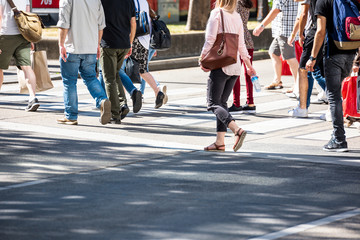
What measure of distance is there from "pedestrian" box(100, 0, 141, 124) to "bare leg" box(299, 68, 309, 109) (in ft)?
7.64

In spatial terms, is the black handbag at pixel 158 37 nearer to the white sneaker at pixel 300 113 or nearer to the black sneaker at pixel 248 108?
the black sneaker at pixel 248 108

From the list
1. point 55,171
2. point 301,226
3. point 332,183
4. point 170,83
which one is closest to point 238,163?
point 332,183

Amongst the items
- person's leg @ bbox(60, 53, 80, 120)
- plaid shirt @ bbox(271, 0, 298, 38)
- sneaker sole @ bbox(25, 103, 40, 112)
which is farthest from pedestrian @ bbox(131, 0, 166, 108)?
plaid shirt @ bbox(271, 0, 298, 38)

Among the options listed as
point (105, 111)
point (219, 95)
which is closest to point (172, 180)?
point (219, 95)

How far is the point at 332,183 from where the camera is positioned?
23.0 ft

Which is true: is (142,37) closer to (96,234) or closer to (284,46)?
(284,46)

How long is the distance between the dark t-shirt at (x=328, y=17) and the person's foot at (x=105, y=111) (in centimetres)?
291

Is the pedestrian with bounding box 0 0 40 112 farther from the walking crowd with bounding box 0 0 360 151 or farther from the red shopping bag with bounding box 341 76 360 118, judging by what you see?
the red shopping bag with bounding box 341 76 360 118

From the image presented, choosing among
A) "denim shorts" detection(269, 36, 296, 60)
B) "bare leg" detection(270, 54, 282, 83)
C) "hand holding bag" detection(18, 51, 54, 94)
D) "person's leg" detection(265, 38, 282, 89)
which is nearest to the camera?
"hand holding bag" detection(18, 51, 54, 94)

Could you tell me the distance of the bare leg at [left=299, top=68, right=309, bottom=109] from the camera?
35.9ft

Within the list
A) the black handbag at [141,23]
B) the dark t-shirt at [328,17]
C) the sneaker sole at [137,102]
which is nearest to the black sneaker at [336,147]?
the dark t-shirt at [328,17]

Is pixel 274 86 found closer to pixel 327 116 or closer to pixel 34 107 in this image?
pixel 327 116

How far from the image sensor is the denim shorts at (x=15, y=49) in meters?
11.4

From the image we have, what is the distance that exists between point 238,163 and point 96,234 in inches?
109
